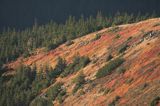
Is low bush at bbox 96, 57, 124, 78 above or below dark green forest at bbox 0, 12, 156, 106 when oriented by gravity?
above

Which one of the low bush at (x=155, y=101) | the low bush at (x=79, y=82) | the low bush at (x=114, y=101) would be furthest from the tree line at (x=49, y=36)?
the low bush at (x=155, y=101)

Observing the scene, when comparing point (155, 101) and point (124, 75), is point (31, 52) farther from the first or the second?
point (155, 101)

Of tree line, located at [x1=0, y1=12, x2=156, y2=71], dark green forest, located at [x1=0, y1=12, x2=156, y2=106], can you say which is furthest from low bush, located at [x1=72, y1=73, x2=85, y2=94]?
tree line, located at [x1=0, y1=12, x2=156, y2=71]

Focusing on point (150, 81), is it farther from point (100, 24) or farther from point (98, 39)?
point (100, 24)

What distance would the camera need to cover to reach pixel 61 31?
158750 millimetres

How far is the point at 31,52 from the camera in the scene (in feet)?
481

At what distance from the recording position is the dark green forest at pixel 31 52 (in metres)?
89.7

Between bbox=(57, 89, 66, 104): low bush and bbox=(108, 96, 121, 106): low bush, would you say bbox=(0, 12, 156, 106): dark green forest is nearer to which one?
bbox=(57, 89, 66, 104): low bush

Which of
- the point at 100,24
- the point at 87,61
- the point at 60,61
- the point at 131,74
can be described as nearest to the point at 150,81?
the point at 131,74

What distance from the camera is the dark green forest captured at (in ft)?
294

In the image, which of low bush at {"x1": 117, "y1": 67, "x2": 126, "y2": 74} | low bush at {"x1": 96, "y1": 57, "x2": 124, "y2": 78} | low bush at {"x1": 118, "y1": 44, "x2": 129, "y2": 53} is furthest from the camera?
low bush at {"x1": 118, "y1": 44, "x2": 129, "y2": 53}

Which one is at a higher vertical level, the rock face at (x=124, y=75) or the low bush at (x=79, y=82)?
the rock face at (x=124, y=75)

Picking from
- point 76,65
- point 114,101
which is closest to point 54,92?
point 76,65

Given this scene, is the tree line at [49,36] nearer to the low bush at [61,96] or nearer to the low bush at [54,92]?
the low bush at [54,92]
